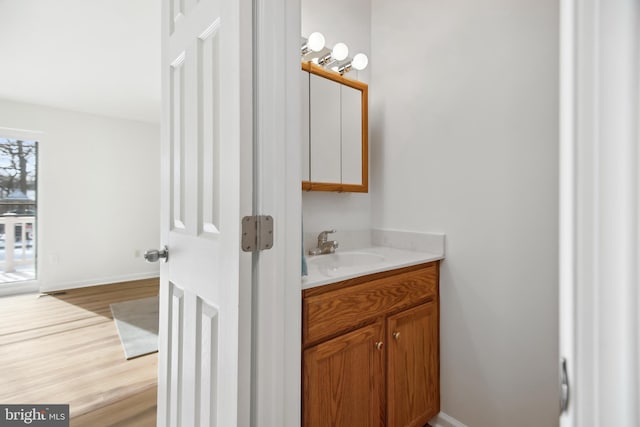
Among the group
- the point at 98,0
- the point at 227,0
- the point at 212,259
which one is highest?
the point at 98,0

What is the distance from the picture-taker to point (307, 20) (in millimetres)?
1784

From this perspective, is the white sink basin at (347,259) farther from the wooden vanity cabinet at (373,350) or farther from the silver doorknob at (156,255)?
the silver doorknob at (156,255)

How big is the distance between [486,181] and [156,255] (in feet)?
4.88

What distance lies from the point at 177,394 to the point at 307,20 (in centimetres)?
187

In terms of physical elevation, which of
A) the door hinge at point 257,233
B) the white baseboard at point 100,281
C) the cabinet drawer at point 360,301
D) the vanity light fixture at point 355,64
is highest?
the vanity light fixture at point 355,64

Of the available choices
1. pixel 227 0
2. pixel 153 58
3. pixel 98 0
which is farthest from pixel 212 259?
pixel 153 58

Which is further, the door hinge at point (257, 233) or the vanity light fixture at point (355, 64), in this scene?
the vanity light fixture at point (355, 64)

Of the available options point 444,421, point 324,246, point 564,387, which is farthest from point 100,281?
point 564,387

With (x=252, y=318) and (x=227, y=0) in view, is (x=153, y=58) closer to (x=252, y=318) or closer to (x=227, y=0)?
(x=227, y=0)

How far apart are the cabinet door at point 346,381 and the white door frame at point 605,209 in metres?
0.85

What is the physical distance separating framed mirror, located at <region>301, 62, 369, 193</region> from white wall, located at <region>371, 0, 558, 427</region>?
0.67 ft

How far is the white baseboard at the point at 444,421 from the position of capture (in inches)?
65.1

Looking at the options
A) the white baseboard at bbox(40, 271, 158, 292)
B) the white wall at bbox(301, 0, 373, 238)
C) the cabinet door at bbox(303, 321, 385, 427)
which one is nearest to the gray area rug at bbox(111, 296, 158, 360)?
the white baseboard at bbox(40, 271, 158, 292)

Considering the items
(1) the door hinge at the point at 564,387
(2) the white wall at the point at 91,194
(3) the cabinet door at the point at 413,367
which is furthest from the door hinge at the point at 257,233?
(2) the white wall at the point at 91,194
